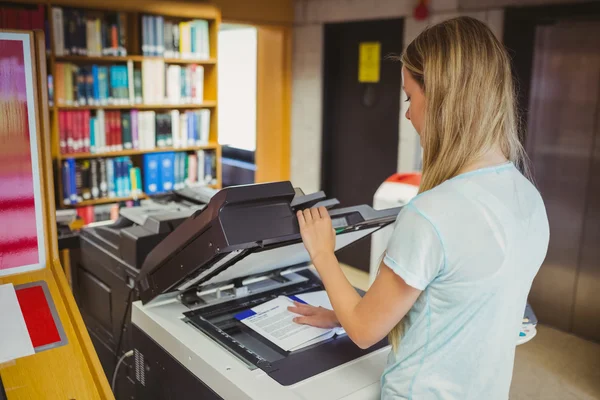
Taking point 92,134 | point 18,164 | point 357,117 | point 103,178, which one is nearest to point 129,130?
point 92,134

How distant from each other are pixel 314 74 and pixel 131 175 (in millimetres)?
1689

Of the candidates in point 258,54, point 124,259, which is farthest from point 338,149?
point 124,259

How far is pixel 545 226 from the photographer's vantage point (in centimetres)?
117

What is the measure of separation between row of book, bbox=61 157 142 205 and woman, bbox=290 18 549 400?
2.99 meters

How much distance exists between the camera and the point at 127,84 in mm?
3832

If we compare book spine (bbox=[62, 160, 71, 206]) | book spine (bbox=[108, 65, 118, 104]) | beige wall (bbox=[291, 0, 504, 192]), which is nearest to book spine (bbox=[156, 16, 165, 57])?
book spine (bbox=[108, 65, 118, 104])

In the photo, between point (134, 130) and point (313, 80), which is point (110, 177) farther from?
point (313, 80)

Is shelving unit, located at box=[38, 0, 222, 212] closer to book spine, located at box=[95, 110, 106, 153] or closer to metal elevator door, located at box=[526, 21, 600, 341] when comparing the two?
book spine, located at box=[95, 110, 106, 153]

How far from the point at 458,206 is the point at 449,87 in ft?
0.72

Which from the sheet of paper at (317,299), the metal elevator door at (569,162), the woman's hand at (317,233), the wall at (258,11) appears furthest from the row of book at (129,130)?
the woman's hand at (317,233)

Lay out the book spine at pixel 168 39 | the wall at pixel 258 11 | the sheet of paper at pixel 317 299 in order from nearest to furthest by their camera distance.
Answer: the sheet of paper at pixel 317 299, the book spine at pixel 168 39, the wall at pixel 258 11

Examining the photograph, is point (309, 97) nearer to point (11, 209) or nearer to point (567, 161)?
point (567, 161)

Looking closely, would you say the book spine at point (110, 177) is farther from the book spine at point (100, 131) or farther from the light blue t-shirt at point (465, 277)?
the light blue t-shirt at point (465, 277)

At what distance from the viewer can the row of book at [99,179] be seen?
12.1 feet
